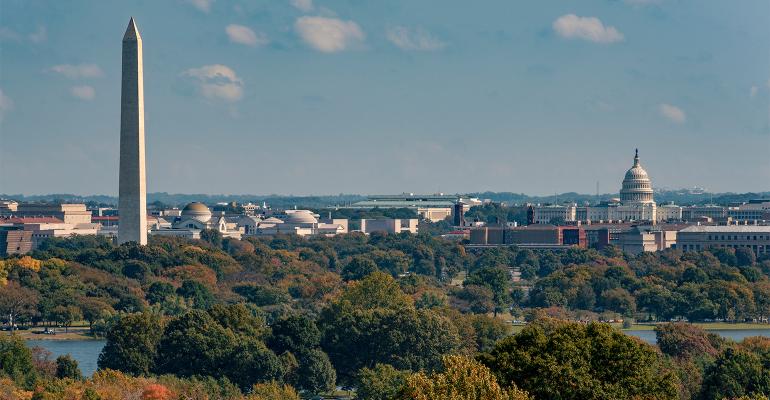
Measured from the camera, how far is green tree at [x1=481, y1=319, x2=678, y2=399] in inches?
1810

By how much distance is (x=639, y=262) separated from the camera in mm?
147375

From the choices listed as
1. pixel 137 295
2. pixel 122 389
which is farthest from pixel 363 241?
pixel 122 389

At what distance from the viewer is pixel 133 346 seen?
231ft

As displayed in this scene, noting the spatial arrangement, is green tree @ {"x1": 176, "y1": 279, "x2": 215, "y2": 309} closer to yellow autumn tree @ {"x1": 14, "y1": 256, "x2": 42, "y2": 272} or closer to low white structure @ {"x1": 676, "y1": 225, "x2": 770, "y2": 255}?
yellow autumn tree @ {"x1": 14, "y1": 256, "x2": 42, "y2": 272}

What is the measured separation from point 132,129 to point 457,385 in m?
80.3

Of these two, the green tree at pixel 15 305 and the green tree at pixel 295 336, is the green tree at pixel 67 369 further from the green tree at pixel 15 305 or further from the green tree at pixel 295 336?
the green tree at pixel 15 305

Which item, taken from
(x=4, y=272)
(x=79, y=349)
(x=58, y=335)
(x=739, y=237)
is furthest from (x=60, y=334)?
(x=739, y=237)

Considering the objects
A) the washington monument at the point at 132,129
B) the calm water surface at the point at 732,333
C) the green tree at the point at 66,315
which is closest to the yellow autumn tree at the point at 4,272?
the green tree at the point at 66,315

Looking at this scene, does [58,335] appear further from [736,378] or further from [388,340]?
[736,378]

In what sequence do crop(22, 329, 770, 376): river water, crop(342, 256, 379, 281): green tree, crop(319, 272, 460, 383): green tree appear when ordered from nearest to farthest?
1. crop(319, 272, 460, 383): green tree
2. crop(22, 329, 770, 376): river water
3. crop(342, 256, 379, 281): green tree

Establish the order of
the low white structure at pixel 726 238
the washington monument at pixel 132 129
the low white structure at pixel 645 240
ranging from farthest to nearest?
the low white structure at pixel 645 240 → the low white structure at pixel 726 238 → the washington monument at pixel 132 129

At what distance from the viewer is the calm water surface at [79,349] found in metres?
75.0

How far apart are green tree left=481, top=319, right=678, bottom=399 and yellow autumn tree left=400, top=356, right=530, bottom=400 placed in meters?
4.47

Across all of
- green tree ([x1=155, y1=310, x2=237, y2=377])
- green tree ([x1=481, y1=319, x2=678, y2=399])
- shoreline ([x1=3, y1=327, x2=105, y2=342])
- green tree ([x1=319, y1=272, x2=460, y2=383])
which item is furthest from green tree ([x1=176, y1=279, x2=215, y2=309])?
green tree ([x1=481, y1=319, x2=678, y2=399])
